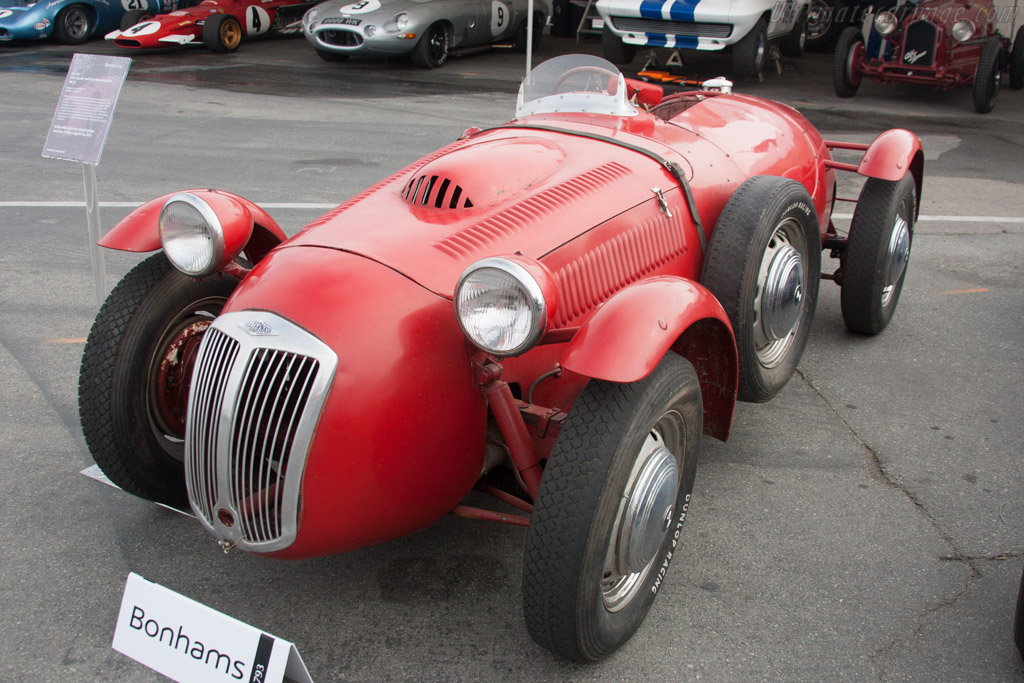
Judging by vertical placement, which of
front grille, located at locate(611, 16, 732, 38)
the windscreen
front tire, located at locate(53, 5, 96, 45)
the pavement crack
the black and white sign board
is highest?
the windscreen

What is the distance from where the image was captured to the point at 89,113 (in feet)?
13.0

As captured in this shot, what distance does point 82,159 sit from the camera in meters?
3.93

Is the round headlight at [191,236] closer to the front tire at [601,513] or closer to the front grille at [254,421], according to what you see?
the front grille at [254,421]

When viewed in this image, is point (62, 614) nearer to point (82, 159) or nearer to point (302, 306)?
point (302, 306)

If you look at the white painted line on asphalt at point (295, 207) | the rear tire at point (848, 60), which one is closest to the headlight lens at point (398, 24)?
the rear tire at point (848, 60)

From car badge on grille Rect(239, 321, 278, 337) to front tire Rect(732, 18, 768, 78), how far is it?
10554mm

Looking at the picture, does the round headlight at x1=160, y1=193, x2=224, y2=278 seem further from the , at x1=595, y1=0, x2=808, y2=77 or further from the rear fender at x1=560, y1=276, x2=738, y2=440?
the , at x1=595, y1=0, x2=808, y2=77

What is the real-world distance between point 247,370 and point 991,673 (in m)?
2.16

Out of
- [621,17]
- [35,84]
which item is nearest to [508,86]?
[621,17]

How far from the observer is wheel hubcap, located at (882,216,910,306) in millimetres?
4316

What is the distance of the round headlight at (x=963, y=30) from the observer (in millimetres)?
10492

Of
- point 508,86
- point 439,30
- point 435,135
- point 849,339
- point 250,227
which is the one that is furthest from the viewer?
point 439,30

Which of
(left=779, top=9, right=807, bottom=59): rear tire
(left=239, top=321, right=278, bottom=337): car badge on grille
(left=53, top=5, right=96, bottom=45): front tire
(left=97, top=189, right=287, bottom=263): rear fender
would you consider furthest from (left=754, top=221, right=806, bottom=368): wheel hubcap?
(left=53, top=5, right=96, bottom=45): front tire

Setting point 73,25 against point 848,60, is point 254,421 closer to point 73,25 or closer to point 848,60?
point 848,60
